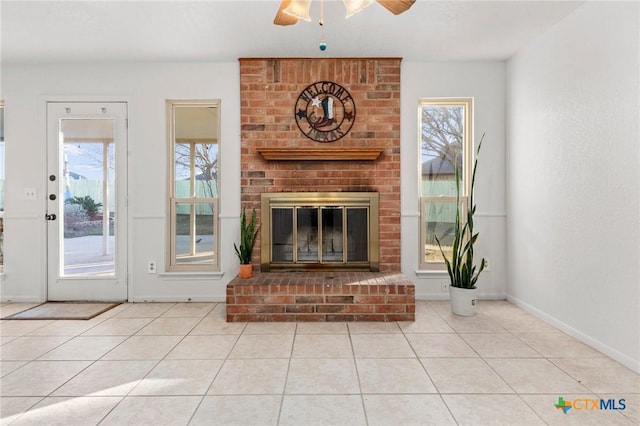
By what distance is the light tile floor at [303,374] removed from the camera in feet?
5.22

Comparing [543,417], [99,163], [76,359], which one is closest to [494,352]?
[543,417]

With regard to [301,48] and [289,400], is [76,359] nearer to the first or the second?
[289,400]

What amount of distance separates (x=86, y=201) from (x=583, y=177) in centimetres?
437

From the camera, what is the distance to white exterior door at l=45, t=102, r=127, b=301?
3510 millimetres

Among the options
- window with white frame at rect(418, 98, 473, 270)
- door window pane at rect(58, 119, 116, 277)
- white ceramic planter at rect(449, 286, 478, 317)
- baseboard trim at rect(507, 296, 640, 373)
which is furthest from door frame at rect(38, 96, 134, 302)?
baseboard trim at rect(507, 296, 640, 373)

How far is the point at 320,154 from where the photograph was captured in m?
3.29

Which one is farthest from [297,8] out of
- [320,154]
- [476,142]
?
[476,142]

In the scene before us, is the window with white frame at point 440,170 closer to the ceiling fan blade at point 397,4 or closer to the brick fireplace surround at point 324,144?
the brick fireplace surround at point 324,144

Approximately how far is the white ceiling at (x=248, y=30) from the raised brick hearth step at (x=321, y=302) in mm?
2100

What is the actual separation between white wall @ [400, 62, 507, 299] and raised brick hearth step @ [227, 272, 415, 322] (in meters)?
0.70

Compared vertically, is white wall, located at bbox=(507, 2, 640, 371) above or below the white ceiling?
below

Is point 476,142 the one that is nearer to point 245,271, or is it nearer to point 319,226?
point 319,226

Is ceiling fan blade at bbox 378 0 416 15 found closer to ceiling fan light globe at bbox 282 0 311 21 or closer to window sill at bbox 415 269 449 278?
ceiling fan light globe at bbox 282 0 311 21

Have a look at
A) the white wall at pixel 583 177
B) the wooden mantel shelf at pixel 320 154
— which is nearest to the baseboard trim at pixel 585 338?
the white wall at pixel 583 177
